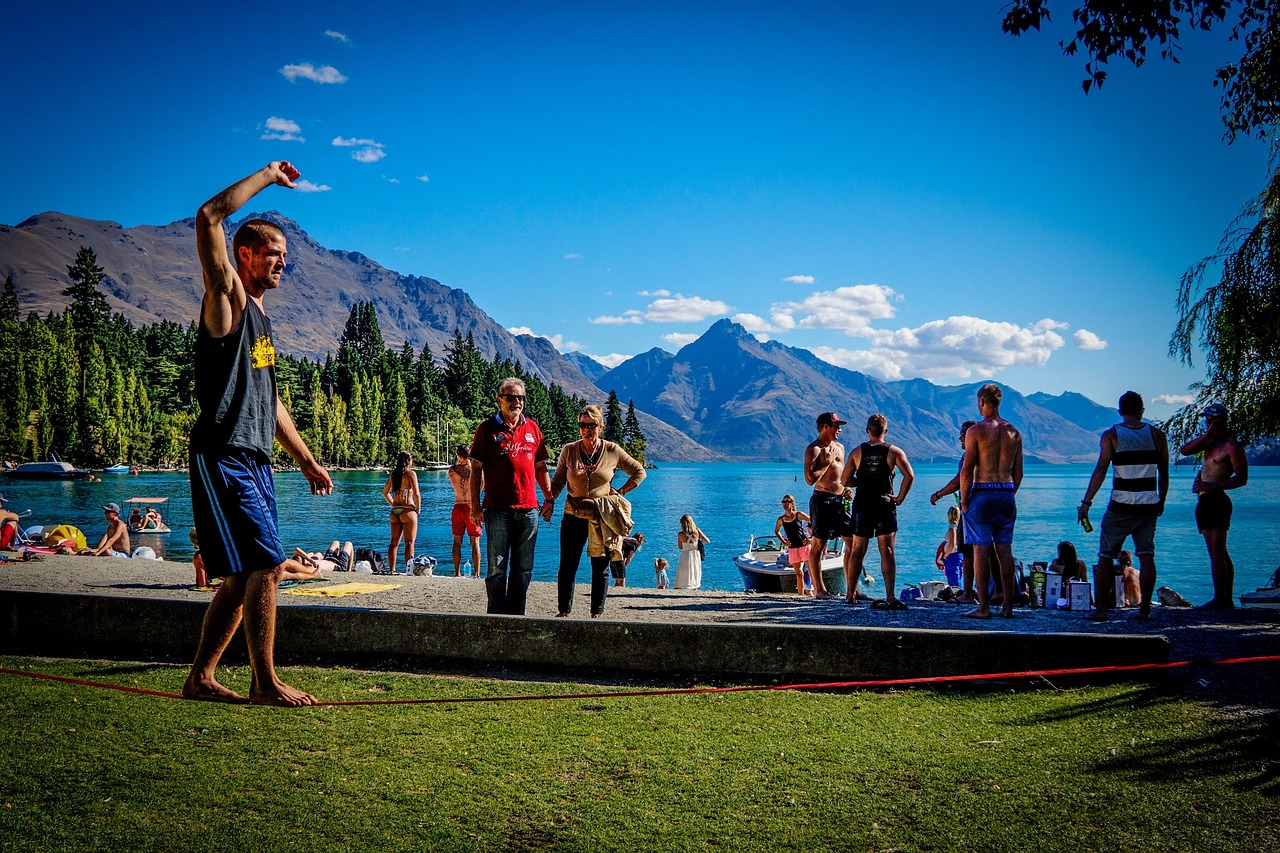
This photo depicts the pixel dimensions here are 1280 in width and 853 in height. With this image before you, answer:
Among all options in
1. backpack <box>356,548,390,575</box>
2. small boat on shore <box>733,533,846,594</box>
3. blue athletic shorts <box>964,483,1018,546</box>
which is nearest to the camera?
blue athletic shorts <box>964,483,1018,546</box>

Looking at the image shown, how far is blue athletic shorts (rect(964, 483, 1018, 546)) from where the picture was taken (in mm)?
9508

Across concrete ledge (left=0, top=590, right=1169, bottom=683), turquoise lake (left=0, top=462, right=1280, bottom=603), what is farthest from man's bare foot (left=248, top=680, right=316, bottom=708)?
turquoise lake (left=0, top=462, right=1280, bottom=603)

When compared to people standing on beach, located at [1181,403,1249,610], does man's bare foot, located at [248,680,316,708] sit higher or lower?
lower

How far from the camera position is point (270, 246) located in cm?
361

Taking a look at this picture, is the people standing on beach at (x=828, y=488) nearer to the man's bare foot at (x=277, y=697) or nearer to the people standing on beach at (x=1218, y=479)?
the people standing on beach at (x=1218, y=479)

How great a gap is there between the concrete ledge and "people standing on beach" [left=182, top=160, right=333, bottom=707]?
12.7ft

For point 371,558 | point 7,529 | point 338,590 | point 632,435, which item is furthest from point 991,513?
point 632,435

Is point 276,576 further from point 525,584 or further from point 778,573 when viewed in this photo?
point 778,573

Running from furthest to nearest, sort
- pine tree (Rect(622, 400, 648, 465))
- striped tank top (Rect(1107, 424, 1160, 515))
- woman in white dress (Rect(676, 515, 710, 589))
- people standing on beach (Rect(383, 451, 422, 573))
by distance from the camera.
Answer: pine tree (Rect(622, 400, 648, 465)), woman in white dress (Rect(676, 515, 710, 589)), people standing on beach (Rect(383, 451, 422, 573)), striped tank top (Rect(1107, 424, 1160, 515))

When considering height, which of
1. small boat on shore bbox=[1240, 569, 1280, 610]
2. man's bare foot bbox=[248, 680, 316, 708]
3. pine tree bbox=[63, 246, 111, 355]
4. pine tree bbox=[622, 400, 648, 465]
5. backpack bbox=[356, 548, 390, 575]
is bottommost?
backpack bbox=[356, 548, 390, 575]

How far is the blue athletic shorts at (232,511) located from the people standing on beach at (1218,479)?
10.1 m

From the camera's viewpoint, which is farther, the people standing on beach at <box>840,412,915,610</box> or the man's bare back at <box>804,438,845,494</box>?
the man's bare back at <box>804,438,845,494</box>

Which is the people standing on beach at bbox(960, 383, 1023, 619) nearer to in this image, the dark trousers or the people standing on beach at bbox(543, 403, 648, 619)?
the people standing on beach at bbox(543, 403, 648, 619)

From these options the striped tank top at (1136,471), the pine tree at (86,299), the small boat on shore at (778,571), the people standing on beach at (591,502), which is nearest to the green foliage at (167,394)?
the pine tree at (86,299)
